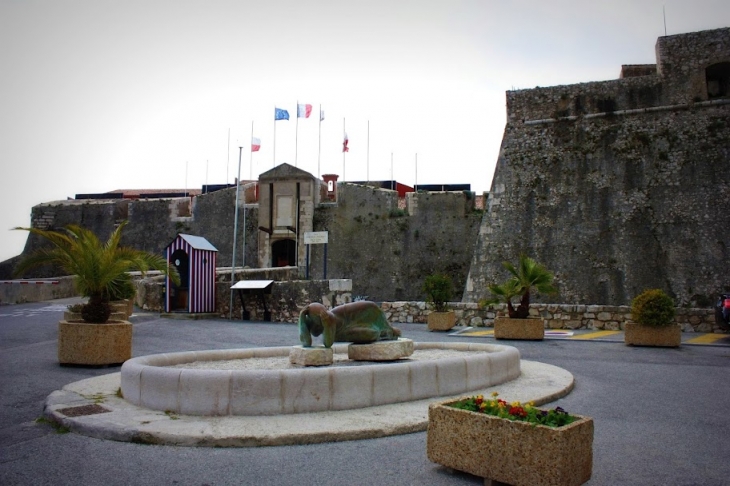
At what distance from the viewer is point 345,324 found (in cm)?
654

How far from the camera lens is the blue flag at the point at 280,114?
90.0 ft

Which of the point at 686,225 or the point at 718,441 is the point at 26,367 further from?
the point at 686,225

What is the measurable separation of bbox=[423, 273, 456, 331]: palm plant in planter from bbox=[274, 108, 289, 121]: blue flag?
1597cm

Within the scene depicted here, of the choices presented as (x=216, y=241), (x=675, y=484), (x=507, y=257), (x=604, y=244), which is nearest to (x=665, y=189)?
(x=604, y=244)

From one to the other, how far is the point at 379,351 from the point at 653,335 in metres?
6.79

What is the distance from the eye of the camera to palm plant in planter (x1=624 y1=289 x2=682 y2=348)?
10570 millimetres

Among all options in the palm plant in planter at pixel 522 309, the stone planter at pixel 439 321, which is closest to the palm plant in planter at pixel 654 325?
the palm plant in planter at pixel 522 309

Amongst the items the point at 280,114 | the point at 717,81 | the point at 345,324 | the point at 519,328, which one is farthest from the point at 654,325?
the point at 280,114

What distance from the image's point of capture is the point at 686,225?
1798 cm

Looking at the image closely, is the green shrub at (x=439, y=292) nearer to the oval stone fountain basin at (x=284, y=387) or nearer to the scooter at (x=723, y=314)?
the scooter at (x=723, y=314)

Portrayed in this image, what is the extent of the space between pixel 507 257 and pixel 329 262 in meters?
10.0

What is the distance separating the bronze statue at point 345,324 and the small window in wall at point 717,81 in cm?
1828

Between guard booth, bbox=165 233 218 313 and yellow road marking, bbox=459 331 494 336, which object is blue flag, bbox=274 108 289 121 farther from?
yellow road marking, bbox=459 331 494 336

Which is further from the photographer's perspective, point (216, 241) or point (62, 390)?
point (216, 241)
